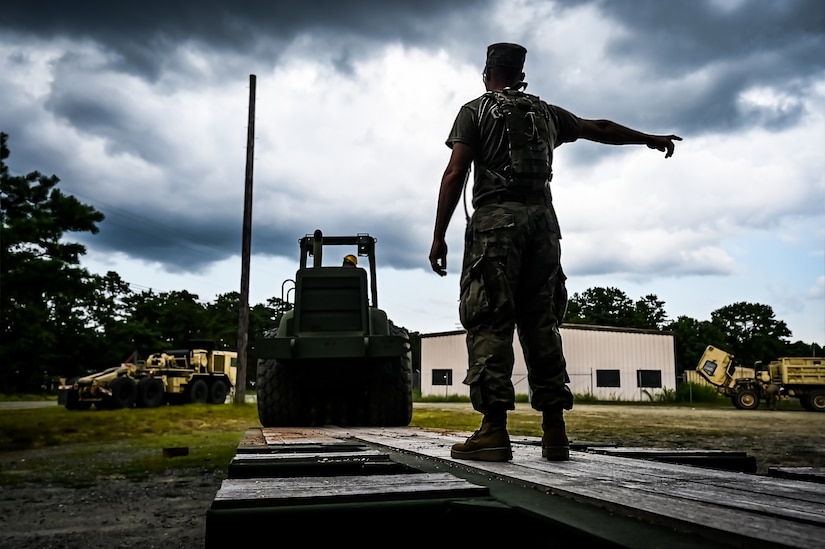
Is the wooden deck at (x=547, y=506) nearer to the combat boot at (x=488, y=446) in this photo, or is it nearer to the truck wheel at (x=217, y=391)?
the combat boot at (x=488, y=446)

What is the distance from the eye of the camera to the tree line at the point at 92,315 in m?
13.7

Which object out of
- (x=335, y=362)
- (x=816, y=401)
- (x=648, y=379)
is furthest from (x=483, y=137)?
(x=648, y=379)

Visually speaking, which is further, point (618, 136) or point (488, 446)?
point (618, 136)

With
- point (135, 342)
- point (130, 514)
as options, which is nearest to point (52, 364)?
point (135, 342)

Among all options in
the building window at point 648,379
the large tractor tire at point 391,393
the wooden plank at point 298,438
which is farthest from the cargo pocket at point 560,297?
the building window at point 648,379

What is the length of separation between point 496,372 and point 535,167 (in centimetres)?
89

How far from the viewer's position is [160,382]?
17172 mm

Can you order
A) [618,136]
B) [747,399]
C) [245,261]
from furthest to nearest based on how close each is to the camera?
[747,399], [245,261], [618,136]

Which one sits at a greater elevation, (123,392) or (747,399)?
(123,392)

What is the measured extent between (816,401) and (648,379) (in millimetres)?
10949

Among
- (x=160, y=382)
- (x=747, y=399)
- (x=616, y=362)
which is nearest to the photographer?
(x=160, y=382)

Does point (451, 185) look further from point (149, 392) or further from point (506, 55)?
point (149, 392)

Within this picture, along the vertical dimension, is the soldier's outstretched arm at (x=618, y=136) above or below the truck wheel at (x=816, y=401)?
above

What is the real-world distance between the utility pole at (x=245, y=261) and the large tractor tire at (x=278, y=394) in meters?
10.2
